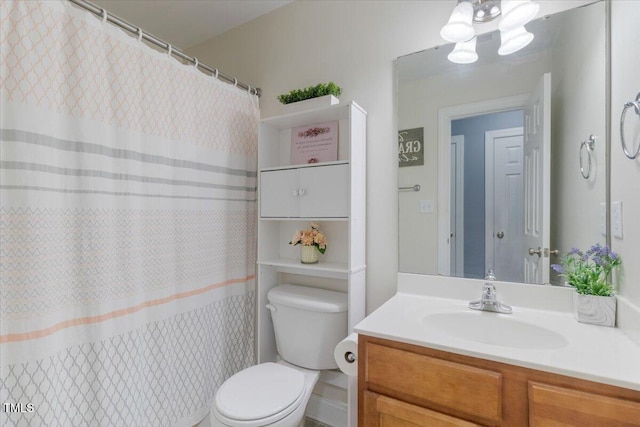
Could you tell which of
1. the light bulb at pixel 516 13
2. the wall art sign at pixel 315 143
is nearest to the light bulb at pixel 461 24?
the light bulb at pixel 516 13

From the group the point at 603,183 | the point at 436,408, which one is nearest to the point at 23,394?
the point at 436,408

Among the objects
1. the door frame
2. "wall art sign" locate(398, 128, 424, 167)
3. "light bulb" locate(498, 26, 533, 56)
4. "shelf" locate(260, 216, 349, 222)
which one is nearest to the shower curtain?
"shelf" locate(260, 216, 349, 222)

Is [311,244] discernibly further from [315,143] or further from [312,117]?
[312,117]

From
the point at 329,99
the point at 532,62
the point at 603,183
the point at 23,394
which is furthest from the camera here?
the point at 329,99

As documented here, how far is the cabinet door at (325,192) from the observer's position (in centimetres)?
150

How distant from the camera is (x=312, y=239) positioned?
1665 millimetres

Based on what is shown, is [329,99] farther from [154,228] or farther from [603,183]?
[603,183]

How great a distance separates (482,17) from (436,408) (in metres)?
1.50

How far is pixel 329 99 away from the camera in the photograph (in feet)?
5.16

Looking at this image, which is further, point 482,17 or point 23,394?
point 482,17

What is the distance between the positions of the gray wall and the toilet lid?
3.06ft

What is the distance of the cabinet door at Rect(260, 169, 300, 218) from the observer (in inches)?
65.0

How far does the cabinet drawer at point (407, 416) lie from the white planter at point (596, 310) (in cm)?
58

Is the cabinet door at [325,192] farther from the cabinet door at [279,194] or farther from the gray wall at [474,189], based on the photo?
the gray wall at [474,189]
